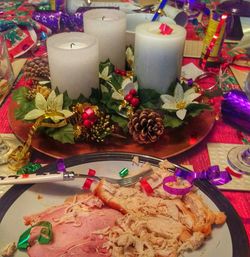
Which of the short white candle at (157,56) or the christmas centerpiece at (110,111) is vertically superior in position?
the short white candle at (157,56)

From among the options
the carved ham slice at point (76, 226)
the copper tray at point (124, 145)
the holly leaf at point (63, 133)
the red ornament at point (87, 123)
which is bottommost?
the copper tray at point (124, 145)

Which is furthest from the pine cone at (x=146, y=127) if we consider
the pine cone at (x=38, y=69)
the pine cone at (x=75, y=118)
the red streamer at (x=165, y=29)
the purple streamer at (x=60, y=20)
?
the purple streamer at (x=60, y=20)

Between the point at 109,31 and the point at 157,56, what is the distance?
171mm

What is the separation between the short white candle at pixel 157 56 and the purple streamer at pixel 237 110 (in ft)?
0.47

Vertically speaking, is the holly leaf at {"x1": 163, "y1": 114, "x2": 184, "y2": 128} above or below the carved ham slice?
above

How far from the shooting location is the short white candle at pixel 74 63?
811mm

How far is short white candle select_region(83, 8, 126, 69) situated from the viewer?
95 cm

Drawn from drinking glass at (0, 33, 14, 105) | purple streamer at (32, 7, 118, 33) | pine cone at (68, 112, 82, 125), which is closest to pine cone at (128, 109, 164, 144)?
pine cone at (68, 112, 82, 125)

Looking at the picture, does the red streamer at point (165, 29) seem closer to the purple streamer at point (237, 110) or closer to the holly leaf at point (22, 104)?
the purple streamer at point (237, 110)

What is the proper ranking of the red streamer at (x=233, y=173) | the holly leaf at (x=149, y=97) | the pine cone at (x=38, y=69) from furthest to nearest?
the pine cone at (x=38, y=69) < the holly leaf at (x=149, y=97) < the red streamer at (x=233, y=173)

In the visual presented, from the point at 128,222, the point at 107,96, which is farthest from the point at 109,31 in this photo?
the point at 128,222

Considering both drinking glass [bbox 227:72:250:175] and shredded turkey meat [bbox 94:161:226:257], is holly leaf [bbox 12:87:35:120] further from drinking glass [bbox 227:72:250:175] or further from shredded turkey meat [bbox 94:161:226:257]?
drinking glass [bbox 227:72:250:175]

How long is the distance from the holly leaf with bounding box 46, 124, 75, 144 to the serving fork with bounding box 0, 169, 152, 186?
0.35 ft

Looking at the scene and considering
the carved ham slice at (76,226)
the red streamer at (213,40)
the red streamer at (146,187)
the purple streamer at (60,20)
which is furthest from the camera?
the purple streamer at (60,20)
